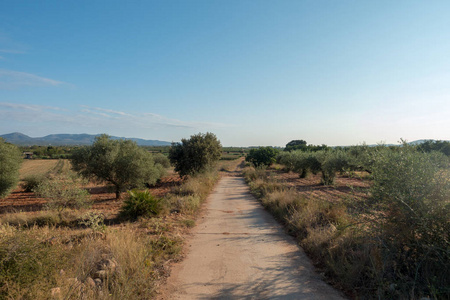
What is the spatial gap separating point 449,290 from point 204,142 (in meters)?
20.0

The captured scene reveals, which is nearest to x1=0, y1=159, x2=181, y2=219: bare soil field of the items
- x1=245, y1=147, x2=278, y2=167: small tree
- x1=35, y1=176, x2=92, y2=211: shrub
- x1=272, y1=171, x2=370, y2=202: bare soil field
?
x1=35, y1=176, x2=92, y2=211: shrub

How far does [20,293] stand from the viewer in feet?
8.64

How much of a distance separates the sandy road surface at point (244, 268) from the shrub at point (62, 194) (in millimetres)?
7630

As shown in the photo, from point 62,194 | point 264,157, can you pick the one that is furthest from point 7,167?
point 264,157

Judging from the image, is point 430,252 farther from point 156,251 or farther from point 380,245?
point 156,251

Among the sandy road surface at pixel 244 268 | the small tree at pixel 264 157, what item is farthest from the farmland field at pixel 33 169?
the small tree at pixel 264 157

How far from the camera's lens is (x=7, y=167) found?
16.5m

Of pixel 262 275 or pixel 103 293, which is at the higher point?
pixel 103 293

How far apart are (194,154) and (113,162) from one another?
788cm

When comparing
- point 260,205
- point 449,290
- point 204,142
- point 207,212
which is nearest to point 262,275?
point 449,290

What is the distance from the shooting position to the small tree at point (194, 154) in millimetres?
21641

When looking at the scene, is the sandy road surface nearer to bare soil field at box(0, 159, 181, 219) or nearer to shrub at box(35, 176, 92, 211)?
bare soil field at box(0, 159, 181, 219)

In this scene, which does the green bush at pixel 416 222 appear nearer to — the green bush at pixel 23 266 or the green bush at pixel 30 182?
the green bush at pixel 23 266

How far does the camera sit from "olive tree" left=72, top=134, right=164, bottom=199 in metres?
15.5
